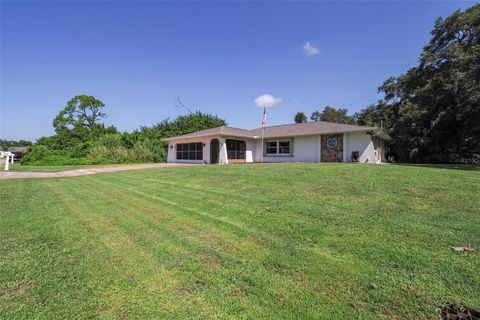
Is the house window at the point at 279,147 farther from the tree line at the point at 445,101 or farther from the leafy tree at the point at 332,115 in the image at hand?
the leafy tree at the point at 332,115

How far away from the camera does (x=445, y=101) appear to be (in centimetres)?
1994

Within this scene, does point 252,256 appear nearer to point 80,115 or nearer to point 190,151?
point 190,151

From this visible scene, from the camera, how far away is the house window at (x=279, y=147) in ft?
66.2

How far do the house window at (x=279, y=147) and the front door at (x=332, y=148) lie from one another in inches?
112

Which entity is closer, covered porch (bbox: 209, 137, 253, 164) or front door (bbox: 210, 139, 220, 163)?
covered porch (bbox: 209, 137, 253, 164)

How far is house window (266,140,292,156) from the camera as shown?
66.2ft

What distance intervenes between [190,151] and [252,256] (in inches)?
819

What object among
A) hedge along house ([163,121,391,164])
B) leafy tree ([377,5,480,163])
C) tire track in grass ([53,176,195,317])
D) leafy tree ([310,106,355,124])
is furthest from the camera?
leafy tree ([310,106,355,124])

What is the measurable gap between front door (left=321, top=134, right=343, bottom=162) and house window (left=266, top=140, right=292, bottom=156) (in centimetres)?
284

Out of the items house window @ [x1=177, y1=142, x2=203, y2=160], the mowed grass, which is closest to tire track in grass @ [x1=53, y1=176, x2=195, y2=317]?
the mowed grass

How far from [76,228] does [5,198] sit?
4341 mm

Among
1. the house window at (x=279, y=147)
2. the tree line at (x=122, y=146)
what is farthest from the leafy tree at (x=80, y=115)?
the house window at (x=279, y=147)

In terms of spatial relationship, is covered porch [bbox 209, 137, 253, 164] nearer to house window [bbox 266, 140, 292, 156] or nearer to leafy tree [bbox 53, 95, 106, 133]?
Answer: house window [bbox 266, 140, 292, 156]

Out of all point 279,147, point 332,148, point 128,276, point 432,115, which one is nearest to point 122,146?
point 279,147
